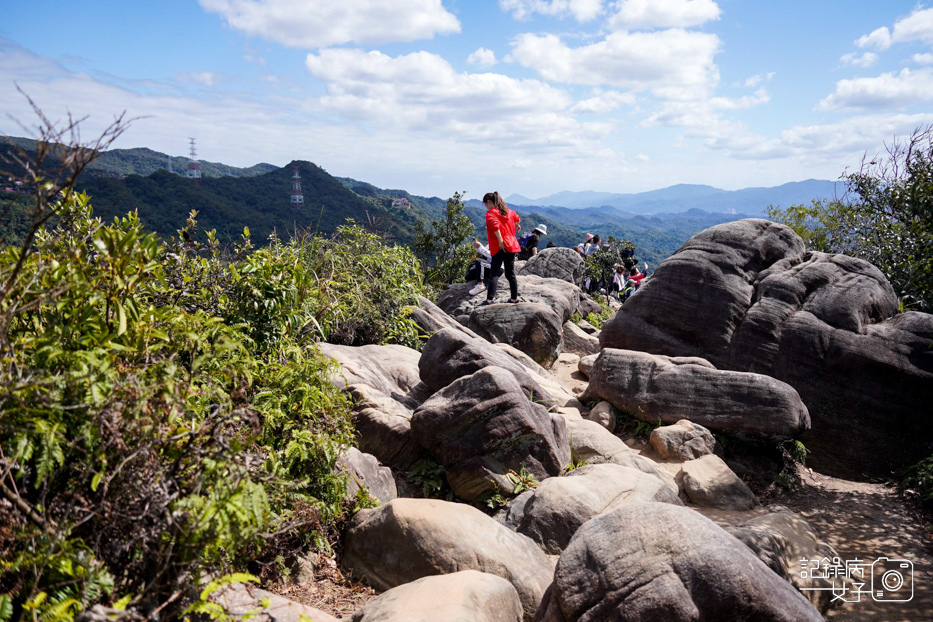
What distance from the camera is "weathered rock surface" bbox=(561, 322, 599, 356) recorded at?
46.7 ft

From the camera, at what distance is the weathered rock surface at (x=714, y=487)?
7789 millimetres

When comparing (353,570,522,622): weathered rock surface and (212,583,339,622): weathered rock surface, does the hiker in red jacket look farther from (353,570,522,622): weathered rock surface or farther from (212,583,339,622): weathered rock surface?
(212,583,339,622): weathered rock surface

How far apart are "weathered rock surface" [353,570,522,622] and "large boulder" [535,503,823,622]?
34cm

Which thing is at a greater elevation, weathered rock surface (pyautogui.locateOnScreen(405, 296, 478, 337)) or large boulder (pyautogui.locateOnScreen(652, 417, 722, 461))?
weathered rock surface (pyautogui.locateOnScreen(405, 296, 478, 337))

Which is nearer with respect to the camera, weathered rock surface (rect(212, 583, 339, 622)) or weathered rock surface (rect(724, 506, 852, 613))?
weathered rock surface (rect(212, 583, 339, 622))

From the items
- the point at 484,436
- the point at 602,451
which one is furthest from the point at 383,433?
the point at 602,451

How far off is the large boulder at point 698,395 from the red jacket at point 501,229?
3.30 meters

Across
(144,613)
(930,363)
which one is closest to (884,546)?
(930,363)

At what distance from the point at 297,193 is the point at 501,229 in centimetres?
6691

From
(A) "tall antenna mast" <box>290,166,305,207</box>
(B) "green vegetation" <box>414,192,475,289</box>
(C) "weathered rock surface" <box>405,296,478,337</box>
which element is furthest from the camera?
(A) "tall antenna mast" <box>290,166,305,207</box>

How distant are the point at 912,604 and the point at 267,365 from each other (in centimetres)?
716

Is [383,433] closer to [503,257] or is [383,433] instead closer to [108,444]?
[108,444]

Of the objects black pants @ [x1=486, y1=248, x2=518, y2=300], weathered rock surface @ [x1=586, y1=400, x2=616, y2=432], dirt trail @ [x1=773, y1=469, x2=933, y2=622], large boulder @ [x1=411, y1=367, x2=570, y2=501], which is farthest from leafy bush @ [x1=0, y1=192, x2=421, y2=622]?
black pants @ [x1=486, y1=248, x2=518, y2=300]

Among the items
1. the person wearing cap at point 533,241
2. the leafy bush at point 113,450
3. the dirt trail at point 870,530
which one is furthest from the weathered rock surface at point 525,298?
the leafy bush at point 113,450
